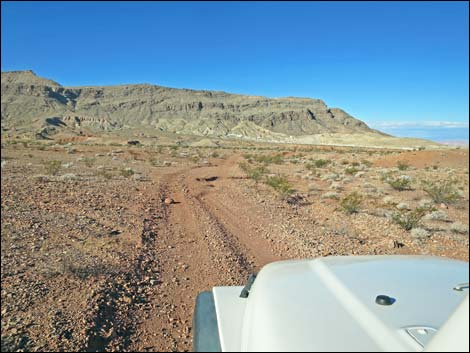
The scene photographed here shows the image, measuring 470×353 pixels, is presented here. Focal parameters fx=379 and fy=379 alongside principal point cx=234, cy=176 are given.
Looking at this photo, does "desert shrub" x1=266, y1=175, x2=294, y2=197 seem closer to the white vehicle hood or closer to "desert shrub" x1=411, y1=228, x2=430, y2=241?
"desert shrub" x1=411, y1=228, x2=430, y2=241

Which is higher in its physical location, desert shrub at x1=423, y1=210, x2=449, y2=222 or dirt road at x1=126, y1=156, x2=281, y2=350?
dirt road at x1=126, y1=156, x2=281, y2=350

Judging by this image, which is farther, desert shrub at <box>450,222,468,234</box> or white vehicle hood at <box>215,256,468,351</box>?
desert shrub at <box>450,222,468,234</box>

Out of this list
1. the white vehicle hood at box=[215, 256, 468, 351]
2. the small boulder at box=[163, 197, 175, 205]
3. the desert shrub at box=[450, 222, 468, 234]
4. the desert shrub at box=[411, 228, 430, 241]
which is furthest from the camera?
the small boulder at box=[163, 197, 175, 205]

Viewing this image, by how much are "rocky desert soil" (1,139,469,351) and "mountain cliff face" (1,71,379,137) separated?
117180 mm

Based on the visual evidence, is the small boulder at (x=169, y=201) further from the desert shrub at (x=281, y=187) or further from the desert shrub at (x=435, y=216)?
the desert shrub at (x=435, y=216)

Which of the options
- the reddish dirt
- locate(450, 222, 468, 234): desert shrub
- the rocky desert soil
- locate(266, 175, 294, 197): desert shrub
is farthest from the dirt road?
the reddish dirt

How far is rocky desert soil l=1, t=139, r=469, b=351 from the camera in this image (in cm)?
441

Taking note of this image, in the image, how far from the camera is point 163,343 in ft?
13.5

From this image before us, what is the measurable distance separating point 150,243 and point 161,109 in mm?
159302

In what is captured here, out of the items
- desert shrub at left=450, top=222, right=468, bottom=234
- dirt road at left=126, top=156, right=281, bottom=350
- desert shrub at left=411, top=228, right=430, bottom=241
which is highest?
dirt road at left=126, top=156, right=281, bottom=350

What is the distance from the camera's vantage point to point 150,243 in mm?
7582

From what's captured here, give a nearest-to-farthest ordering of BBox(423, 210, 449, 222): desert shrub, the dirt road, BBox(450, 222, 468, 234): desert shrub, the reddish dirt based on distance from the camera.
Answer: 1. the dirt road
2. BBox(450, 222, 468, 234): desert shrub
3. BBox(423, 210, 449, 222): desert shrub
4. the reddish dirt

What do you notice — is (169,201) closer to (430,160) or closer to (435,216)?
(435,216)

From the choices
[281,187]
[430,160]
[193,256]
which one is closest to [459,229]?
[281,187]
